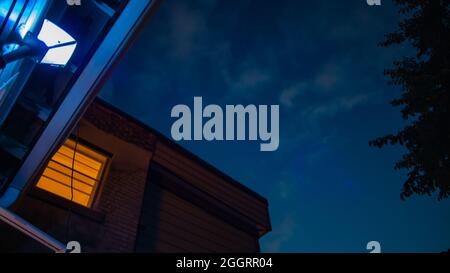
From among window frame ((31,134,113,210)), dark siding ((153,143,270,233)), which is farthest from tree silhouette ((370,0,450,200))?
window frame ((31,134,113,210))

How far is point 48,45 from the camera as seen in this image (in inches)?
112

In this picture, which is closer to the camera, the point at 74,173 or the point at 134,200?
the point at 74,173

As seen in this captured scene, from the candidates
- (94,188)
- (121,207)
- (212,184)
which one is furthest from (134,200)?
(212,184)

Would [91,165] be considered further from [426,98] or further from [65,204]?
[426,98]

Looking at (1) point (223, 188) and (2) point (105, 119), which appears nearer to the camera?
(2) point (105, 119)

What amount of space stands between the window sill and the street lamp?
11.2ft

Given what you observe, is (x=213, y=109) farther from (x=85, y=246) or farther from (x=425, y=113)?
(x=425, y=113)

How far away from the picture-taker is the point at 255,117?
24.3 feet

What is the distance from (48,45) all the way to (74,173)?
4.45m

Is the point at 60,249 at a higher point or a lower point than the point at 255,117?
lower
